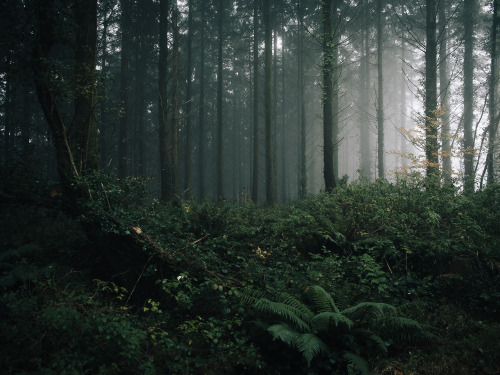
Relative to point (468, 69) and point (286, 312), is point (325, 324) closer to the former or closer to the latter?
point (286, 312)

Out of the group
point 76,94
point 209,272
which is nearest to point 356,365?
point 209,272

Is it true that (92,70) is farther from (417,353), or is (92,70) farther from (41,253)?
(417,353)

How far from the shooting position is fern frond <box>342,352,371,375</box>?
3.41m

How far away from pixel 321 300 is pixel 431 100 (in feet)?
43.6

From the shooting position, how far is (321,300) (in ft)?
14.3

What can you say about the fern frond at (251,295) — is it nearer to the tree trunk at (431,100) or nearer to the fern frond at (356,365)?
the fern frond at (356,365)

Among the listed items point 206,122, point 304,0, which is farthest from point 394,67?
point 206,122

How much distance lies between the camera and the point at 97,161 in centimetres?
714

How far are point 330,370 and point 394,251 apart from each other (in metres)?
3.26

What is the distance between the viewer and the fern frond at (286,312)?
391cm

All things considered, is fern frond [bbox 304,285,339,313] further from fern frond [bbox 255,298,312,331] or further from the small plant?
fern frond [bbox 255,298,312,331]

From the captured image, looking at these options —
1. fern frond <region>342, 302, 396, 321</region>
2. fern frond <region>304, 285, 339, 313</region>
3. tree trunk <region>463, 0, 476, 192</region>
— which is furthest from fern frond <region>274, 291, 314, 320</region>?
tree trunk <region>463, 0, 476, 192</region>

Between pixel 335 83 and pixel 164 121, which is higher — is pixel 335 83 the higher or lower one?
the higher one

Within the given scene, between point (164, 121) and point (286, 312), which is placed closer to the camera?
point (286, 312)
